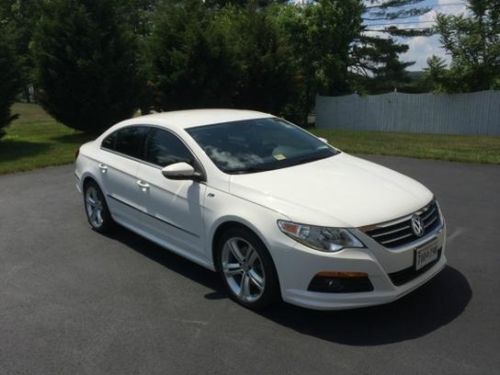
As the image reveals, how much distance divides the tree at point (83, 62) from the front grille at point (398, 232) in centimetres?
1256

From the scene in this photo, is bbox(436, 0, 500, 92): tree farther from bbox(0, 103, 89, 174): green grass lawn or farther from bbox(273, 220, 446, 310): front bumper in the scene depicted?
bbox(273, 220, 446, 310): front bumper

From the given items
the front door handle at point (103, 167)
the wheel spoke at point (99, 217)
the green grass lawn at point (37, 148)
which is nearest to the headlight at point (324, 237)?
the front door handle at point (103, 167)

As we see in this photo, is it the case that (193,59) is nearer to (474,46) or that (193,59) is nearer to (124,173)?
(124,173)

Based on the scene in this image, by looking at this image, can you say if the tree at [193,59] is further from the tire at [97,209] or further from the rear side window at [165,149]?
the rear side window at [165,149]

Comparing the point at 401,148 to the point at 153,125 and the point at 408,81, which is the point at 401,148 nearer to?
the point at 153,125

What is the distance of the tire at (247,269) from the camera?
3.96 metres

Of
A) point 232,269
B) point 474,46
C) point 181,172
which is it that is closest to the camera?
point 232,269

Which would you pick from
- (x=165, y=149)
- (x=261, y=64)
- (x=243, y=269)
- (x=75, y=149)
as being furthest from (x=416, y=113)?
(x=243, y=269)

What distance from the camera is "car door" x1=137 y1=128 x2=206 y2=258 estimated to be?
460 cm

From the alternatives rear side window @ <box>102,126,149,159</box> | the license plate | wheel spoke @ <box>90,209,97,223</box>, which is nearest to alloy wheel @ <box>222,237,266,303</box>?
the license plate

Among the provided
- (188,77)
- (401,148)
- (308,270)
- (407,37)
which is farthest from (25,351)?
(407,37)

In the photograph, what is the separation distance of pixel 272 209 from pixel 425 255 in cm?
122

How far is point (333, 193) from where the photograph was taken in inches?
162

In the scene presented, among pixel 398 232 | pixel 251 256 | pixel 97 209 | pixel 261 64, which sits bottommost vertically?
pixel 97 209
